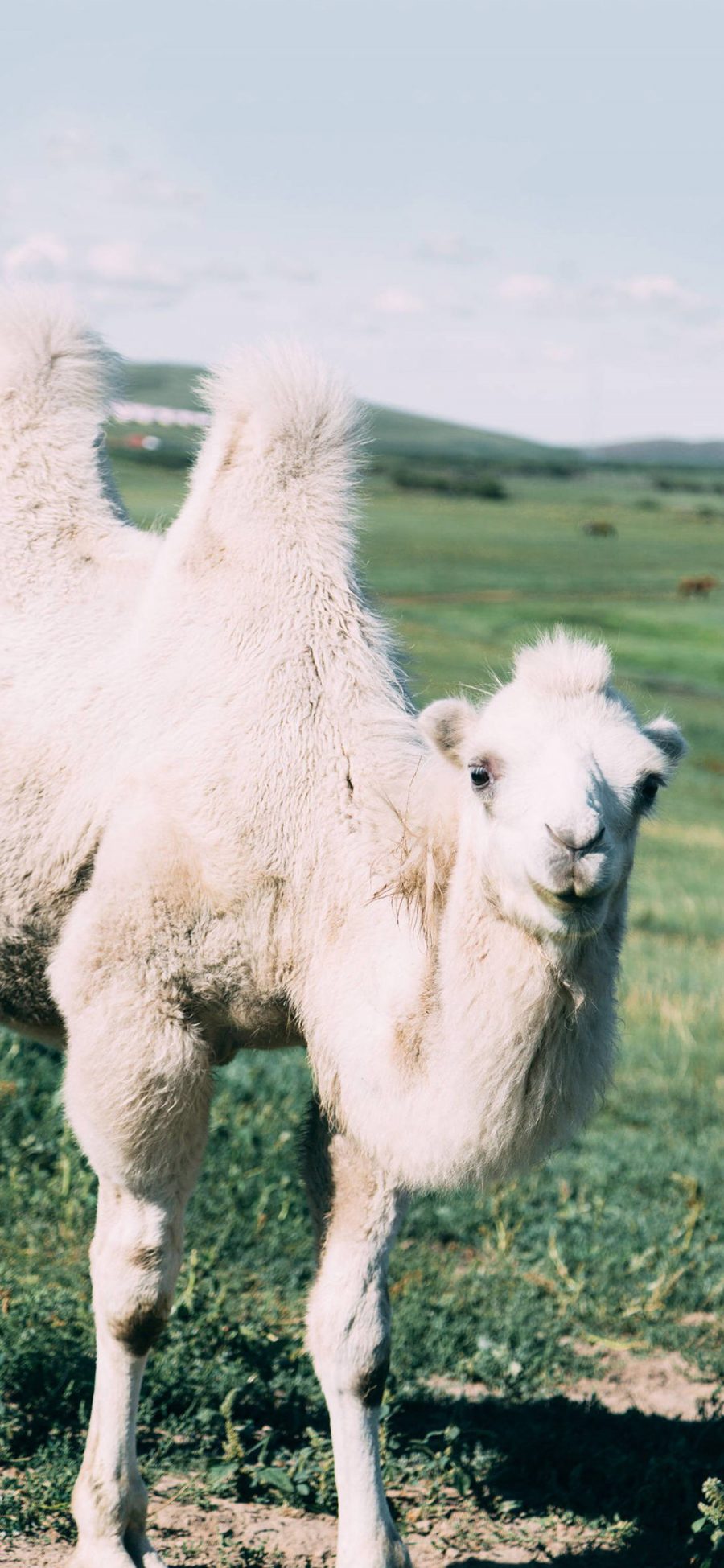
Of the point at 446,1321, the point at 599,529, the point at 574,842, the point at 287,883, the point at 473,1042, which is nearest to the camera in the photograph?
the point at 574,842

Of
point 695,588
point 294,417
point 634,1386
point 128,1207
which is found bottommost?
point 634,1386

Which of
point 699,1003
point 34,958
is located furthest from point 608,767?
point 699,1003

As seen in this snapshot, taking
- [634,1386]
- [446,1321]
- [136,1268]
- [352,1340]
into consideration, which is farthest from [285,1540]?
[634,1386]

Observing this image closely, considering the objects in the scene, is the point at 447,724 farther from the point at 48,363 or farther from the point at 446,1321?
the point at 446,1321

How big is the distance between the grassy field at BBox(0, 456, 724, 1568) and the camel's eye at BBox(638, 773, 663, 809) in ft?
1.45

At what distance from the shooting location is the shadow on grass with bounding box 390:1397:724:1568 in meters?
4.72

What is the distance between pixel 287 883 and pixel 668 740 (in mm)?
1087

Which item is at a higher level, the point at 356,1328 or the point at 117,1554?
the point at 356,1328

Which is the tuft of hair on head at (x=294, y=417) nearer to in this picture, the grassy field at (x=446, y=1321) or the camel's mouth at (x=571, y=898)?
the grassy field at (x=446, y=1321)

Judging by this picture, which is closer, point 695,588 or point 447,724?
point 447,724

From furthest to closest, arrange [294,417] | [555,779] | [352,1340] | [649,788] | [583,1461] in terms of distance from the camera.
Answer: [583,1461], [294,417], [352,1340], [649,788], [555,779]

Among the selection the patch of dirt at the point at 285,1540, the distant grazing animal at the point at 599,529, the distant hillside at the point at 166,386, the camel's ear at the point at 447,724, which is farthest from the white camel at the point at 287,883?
the distant hillside at the point at 166,386

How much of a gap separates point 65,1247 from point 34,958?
1.70m

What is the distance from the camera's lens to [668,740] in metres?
3.73
